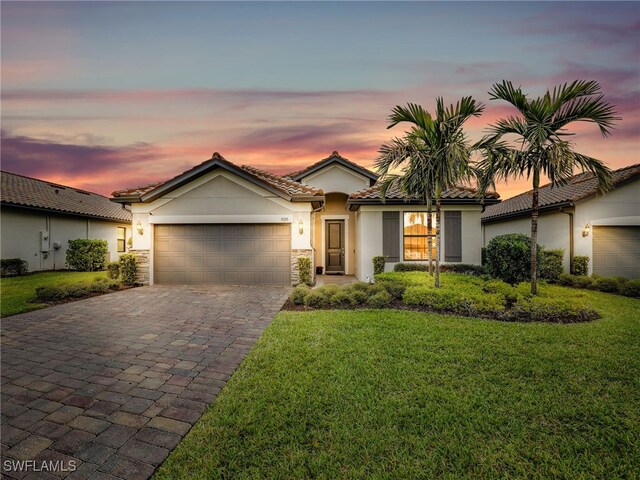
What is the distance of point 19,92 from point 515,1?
15.8m

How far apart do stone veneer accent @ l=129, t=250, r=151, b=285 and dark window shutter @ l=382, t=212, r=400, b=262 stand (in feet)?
30.2

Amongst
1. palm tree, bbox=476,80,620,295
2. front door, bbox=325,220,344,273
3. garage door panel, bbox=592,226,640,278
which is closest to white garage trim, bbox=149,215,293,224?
front door, bbox=325,220,344,273

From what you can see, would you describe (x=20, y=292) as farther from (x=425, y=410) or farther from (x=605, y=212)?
(x=605, y=212)

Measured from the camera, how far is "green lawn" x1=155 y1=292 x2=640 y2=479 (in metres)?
2.24

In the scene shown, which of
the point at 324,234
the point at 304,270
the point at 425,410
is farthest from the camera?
the point at 324,234

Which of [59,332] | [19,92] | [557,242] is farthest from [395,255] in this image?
[19,92]

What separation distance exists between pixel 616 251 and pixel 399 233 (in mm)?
8765

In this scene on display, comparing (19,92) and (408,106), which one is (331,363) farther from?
(19,92)

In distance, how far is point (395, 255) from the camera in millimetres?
11680

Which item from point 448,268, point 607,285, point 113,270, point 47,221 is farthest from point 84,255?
point 607,285

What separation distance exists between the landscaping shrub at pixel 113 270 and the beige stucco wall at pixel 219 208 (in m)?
1.16

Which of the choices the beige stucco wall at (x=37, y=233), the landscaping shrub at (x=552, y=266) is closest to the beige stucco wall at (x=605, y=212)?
the landscaping shrub at (x=552, y=266)

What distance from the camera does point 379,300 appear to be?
718 cm

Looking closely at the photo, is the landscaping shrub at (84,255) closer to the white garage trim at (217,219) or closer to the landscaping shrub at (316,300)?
the white garage trim at (217,219)
